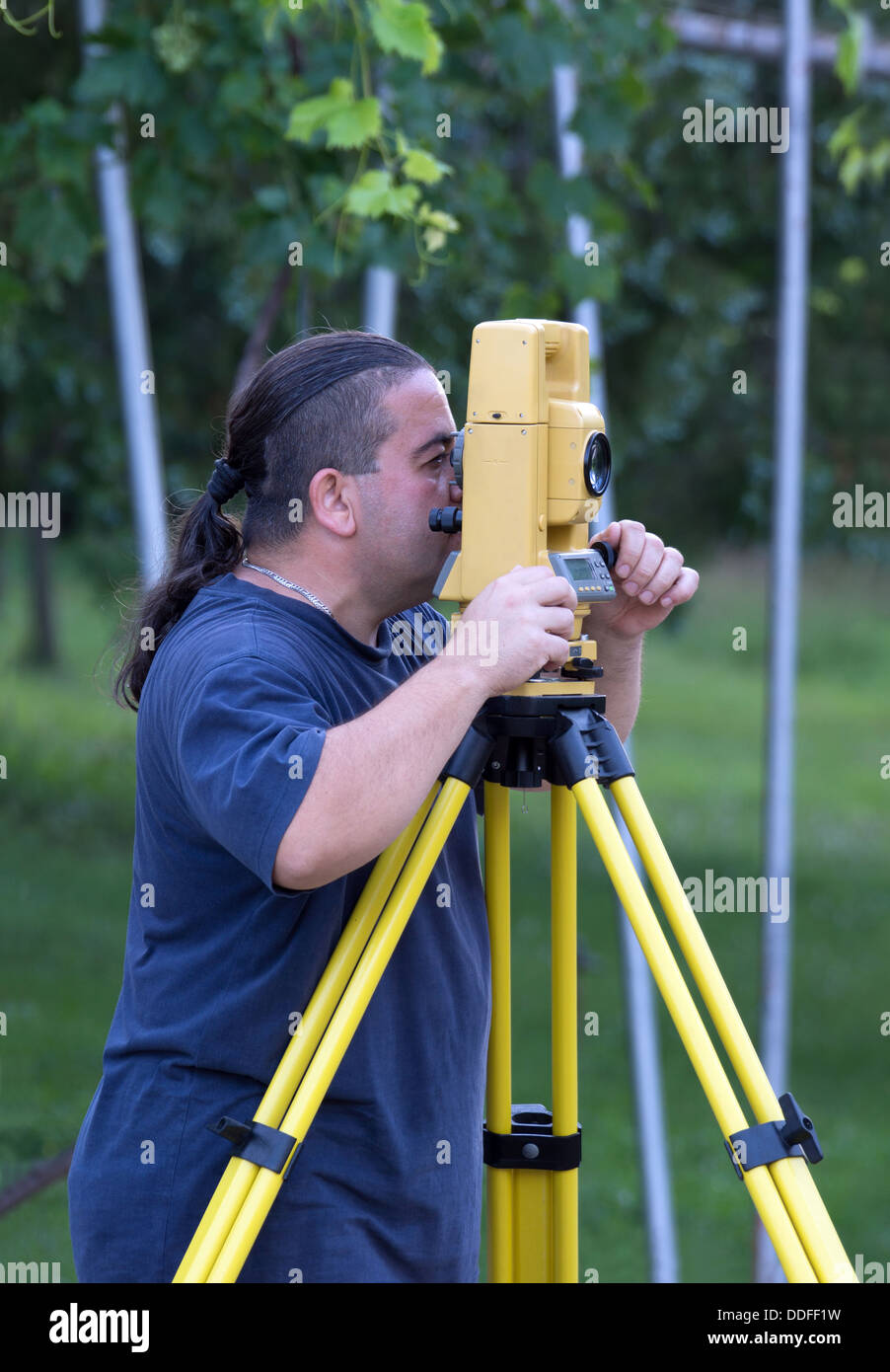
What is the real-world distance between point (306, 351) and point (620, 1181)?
13.8 feet

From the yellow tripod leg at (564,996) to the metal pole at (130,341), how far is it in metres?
1.46

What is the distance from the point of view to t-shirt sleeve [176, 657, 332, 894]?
1626mm

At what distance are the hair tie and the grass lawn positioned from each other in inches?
22.5

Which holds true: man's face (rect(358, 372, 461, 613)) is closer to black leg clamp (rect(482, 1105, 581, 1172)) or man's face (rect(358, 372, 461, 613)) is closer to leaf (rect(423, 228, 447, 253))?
black leg clamp (rect(482, 1105, 581, 1172))

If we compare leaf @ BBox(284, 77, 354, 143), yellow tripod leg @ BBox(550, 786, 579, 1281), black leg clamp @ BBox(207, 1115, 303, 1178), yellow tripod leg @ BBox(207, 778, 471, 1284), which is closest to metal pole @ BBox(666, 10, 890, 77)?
leaf @ BBox(284, 77, 354, 143)

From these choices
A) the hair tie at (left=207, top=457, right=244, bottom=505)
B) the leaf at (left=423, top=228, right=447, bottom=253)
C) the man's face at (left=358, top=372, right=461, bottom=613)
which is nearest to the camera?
the man's face at (left=358, top=372, right=461, bottom=613)

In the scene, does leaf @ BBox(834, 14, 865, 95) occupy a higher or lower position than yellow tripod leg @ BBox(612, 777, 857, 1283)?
higher

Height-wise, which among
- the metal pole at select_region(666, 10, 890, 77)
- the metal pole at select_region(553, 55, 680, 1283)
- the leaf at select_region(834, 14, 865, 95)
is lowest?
the metal pole at select_region(553, 55, 680, 1283)

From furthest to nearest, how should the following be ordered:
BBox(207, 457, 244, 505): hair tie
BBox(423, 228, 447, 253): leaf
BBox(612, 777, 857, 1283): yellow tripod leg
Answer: BBox(423, 228, 447, 253): leaf → BBox(207, 457, 244, 505): hair tie → BBox(612, 777, 857, 1283): yellow tripod leg

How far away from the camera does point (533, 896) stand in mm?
8672

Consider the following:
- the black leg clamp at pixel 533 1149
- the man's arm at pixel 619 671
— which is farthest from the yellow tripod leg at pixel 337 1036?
the man's arm at pixel 619 671

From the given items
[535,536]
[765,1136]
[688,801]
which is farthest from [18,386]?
[688,801]

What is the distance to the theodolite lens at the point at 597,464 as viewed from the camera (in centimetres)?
182

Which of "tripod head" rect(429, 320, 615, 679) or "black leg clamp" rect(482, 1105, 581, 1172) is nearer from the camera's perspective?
"tripod head" rect(429, 320, 615, 679)
